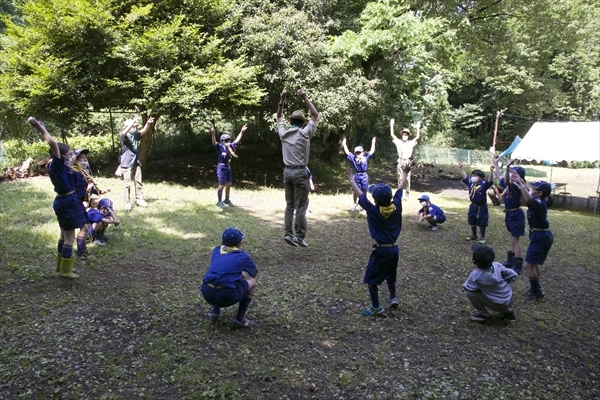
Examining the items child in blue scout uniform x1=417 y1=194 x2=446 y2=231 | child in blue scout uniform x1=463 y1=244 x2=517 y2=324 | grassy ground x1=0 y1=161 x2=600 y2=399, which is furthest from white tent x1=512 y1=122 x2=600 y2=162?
child in blue scout uniform x1=463 y1=244 x2=517 y2=324

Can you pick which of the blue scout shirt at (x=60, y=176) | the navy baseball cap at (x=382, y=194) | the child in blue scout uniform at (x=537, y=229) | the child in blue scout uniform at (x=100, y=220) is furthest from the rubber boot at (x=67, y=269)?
the child in blue scout uniform at (x=537, y=229)

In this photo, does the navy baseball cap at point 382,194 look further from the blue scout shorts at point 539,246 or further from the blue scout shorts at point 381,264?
the blue scout shorts at point 539,246

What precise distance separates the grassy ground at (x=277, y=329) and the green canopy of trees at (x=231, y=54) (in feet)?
20.2

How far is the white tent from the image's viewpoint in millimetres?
14992

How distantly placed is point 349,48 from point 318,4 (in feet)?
7.09

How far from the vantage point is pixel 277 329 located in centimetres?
473

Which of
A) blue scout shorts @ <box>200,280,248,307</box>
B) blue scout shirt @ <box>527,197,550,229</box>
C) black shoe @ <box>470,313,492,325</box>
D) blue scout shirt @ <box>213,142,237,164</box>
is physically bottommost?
black shoe @ <box>470,313,492,325</box>

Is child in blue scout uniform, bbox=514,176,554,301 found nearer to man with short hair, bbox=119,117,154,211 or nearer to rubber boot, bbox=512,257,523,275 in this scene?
rubber boot, bbox=512,257,523,275

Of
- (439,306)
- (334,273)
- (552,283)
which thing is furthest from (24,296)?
(552,283)

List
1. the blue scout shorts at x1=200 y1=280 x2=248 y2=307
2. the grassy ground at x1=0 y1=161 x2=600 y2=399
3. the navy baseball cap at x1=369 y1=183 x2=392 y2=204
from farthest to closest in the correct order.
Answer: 1. the navy baseball cap at x1=369 y1=183 x2=392 y2=204
2. the blue scout shorts at x1=200 y1=280 x2=248 y2=307
3. the grassy ground at x1=0 y1=161 x2=600 y2=399

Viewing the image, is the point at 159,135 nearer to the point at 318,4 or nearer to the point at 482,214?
the point at 318,4

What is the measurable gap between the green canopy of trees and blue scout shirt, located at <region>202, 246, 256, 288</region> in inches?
364

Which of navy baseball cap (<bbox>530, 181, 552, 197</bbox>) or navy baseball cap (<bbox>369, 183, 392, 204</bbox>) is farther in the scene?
navy baseball cap (<bbox>530, 181, 552, 197</bbox>)

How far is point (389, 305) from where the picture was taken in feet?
17.9
